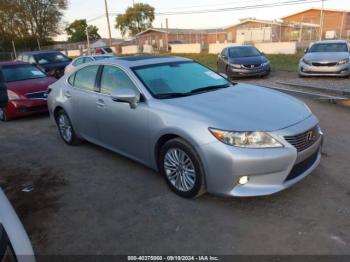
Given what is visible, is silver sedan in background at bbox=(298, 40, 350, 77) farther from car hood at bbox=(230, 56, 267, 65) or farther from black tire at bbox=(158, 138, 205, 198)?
black tire at bbox=(158, 138, 205, 198)

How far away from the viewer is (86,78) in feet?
17.1

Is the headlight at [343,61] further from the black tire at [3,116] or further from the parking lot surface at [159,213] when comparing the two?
the black tire at [3,116]

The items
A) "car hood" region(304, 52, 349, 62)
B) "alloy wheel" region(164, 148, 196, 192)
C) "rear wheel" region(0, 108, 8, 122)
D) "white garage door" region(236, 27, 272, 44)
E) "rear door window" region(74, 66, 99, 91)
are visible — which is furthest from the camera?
"white garage door" region(236, 27, 272, 44)

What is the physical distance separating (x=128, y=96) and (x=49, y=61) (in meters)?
12.1

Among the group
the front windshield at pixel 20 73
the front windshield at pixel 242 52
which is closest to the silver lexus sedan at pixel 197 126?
the front windshield at pixel 20 73

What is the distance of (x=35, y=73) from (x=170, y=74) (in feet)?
21.2

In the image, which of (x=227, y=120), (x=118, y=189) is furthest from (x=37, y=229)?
(x=227, y=120)

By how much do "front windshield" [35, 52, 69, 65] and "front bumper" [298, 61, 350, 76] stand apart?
10122 millimetres

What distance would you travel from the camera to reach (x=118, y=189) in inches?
163

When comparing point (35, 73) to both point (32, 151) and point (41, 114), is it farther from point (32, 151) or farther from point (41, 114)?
point (32, 151)

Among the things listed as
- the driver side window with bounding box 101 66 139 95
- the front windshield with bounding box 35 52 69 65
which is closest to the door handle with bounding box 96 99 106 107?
the driver side window with bounding box 101 66 139 95

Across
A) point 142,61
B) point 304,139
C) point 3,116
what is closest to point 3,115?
point 3,116

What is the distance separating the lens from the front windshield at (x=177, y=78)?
13.6ft

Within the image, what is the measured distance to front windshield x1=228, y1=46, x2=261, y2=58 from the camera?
1381cm
